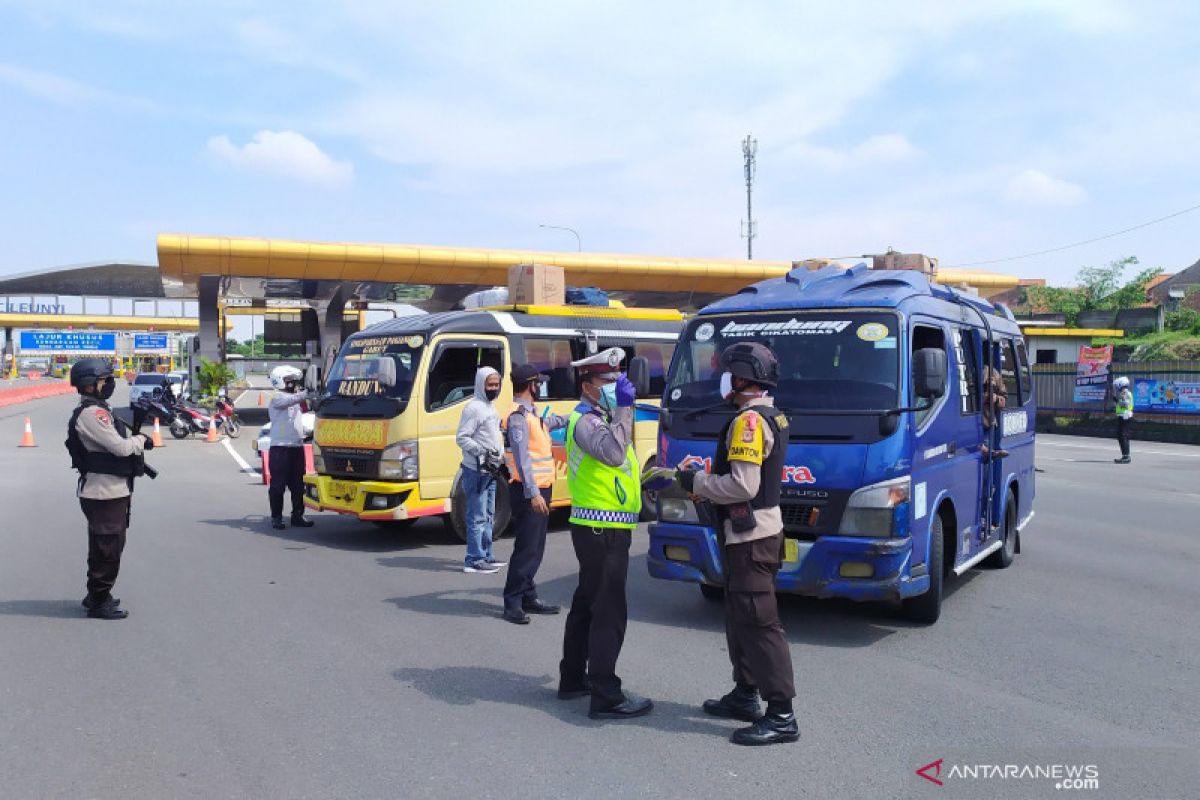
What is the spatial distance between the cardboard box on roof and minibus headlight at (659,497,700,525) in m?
5.59

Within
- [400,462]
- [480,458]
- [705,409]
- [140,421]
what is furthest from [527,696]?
[400,462]

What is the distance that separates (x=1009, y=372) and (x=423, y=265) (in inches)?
990

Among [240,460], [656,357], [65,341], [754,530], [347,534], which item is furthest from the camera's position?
[65,341]

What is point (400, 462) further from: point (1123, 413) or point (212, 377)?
point (212, 377)

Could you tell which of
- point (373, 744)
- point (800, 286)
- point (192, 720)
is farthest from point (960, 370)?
point (192, 720)

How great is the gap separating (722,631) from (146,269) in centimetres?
3753

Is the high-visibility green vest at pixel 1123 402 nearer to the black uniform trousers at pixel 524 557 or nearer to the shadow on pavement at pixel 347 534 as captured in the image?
the shadow on pavement at pixel 347 534

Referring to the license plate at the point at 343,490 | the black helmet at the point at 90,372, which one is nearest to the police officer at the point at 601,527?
the black helmet at the point at 90,372

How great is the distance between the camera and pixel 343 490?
33.8 ft

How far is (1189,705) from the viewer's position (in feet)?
17.0

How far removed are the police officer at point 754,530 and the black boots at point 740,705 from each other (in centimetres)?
1

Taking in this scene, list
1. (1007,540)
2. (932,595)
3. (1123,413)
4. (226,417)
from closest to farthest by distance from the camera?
1. (932,595)
2. (1007,540)
3. (1123,413)
4. (226,417)

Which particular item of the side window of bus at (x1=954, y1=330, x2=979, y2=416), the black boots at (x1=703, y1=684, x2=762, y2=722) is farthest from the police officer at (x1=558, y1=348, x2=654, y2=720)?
the side window of bus at (x1=954, y1=330, x2=979, y2=416)

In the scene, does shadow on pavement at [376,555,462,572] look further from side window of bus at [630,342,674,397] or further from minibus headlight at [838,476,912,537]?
minibus headlight at [838,476,912,537]
